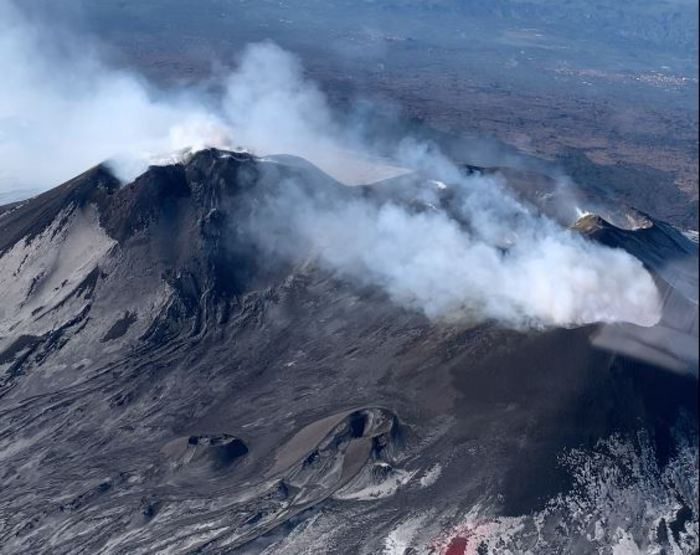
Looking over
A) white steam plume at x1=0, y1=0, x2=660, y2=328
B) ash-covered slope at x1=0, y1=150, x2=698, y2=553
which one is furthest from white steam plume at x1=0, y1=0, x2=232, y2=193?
ash-covered slope at x1=0, y1=150, x2=698, y2=553

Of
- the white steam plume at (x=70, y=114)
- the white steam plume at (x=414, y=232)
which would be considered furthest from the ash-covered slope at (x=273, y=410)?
the white steam plume at (x=70, y=114)

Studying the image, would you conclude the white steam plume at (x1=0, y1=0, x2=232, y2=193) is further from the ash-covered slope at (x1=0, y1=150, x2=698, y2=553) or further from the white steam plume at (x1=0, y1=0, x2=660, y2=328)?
the ash-covered slope at (x1=0, y1=150, x2=698, y2=553)

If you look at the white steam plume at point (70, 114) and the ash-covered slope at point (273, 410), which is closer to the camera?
the ash-covered slope at point (273, 410)

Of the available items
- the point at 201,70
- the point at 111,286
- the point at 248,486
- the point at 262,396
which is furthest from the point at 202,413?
the point at 201,70

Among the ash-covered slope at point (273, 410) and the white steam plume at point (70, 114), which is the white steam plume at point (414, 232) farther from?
the ash-covered slope at point (273, 410)

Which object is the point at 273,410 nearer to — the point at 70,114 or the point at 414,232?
the point at 414,232

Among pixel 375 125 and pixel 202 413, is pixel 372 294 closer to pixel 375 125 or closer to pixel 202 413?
pixel 202 413

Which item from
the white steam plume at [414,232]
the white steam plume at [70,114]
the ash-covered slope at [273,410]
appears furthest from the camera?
the white steam plume at [70,114]

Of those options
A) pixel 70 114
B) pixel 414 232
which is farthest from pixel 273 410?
pixel 70 114
